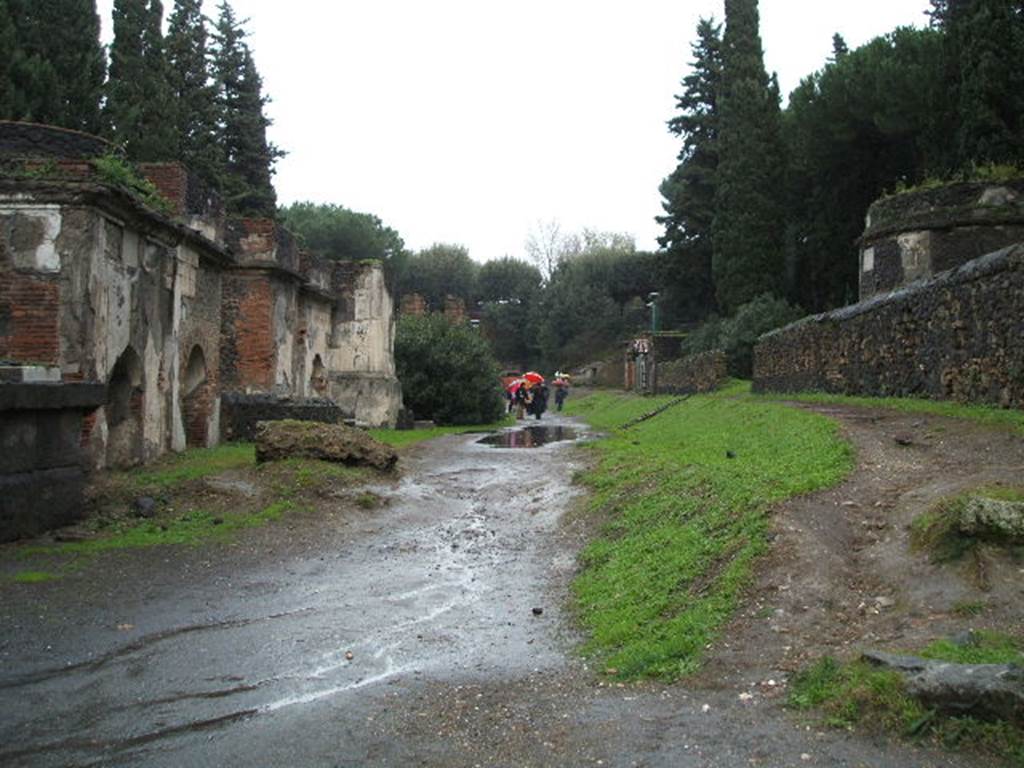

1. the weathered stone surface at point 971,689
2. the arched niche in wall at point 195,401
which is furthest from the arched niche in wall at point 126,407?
the weathered stone surface at point 971,689

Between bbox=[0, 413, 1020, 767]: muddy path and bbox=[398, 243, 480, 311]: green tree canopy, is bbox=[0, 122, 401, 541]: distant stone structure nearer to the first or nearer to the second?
bbox=[0, 413, 1020, 767]: muddy path

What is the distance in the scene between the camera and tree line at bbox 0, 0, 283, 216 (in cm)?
2627

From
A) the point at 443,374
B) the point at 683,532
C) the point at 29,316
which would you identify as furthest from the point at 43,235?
the point at 443,374

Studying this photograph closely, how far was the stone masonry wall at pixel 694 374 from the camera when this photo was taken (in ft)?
96.9

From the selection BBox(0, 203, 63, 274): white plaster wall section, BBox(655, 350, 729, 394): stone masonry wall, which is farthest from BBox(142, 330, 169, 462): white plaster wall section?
BBox(655, 350, 729, 394): stone masonry wall

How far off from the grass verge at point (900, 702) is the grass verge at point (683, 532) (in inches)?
28.7

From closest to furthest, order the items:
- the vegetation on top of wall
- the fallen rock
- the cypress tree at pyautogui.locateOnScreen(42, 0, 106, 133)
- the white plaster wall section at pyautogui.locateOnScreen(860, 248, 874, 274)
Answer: the fallen rock
the vegetation on top of wall
the white plaster wall section at pyautogui.locateOnScreen(860, 248, 874, 274)
the cypress tree at pyautogui.locateOnScreen(42, 0, 106, 133)

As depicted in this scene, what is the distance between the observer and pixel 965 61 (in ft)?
83.6

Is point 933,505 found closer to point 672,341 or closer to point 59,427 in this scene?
point 59,427

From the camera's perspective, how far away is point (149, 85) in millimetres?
31312

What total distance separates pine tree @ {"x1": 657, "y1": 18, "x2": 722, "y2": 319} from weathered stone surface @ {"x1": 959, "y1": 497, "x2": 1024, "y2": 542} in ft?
121

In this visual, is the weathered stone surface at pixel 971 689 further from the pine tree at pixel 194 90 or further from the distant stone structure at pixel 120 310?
the pine tree at pixel 194 90

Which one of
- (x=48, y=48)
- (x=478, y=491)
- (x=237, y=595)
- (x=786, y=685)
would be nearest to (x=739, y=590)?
(x=786, y=685)

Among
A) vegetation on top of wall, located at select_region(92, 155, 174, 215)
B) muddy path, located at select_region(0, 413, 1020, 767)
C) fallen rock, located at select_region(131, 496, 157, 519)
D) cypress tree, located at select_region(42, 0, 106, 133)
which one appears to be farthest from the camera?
cypress tree, located at select_region(42, 0, 106, 133)
